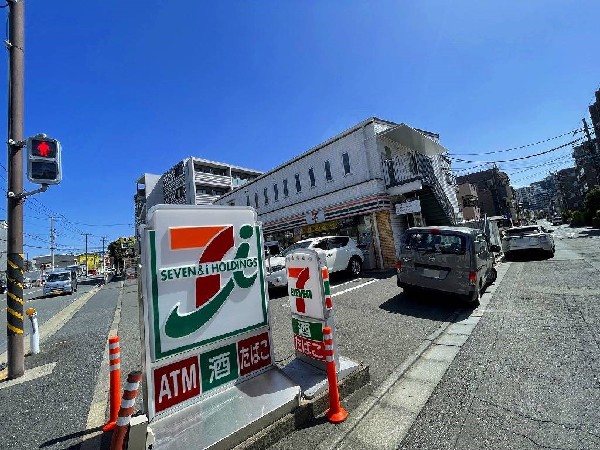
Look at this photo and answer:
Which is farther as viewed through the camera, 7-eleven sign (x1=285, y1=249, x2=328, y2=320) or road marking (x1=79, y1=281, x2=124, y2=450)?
7-eleven sign (x1=285, y1=249, x2=328, y2=320)

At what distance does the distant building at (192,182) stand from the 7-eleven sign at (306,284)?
119 ft

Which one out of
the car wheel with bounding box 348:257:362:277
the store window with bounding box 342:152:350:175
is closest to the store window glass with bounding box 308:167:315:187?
the store window with bounding box 342:152:350:175

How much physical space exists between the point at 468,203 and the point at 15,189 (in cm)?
4490

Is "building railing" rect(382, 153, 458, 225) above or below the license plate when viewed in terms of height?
above

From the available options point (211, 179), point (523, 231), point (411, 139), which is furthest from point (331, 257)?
point (211, 179)

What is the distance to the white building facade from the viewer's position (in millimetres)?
14656

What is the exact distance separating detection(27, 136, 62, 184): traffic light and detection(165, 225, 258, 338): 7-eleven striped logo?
391 cm

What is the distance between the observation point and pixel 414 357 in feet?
14.5

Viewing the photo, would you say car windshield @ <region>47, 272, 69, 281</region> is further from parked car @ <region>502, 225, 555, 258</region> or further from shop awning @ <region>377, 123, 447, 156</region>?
parked car @ <region>502, 225, 555, 258</region>

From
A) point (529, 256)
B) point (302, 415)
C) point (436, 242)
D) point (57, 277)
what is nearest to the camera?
point (302, 415)

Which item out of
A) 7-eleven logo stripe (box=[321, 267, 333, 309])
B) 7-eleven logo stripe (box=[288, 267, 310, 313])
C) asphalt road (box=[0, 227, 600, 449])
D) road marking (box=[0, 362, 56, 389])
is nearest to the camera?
asphalt road (box=[0, 227, 600, 449])

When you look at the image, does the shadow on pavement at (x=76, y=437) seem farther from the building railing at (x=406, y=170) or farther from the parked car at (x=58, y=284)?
the parked car at (x=58, y=284)

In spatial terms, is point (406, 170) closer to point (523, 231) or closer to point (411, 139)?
point (411, 139)

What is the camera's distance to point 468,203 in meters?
40.5
